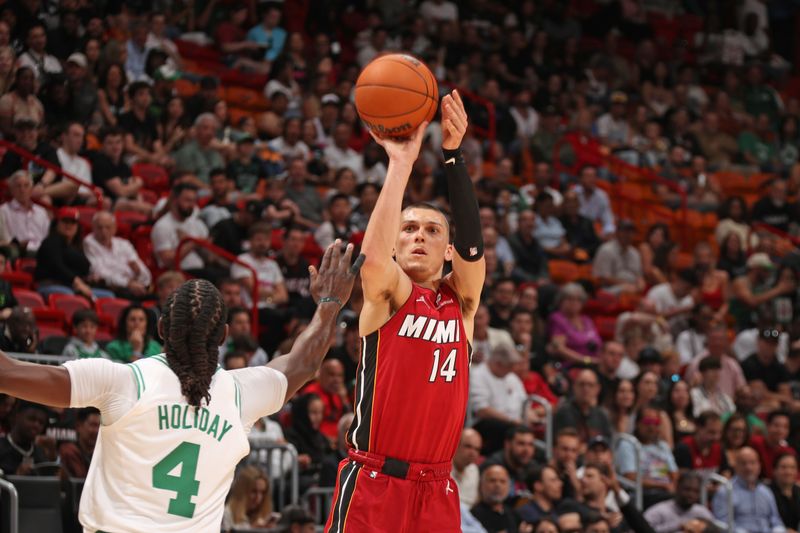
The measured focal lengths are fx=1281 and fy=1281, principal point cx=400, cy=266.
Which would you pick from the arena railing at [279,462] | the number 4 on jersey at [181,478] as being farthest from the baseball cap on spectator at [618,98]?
the number 4 on jersey at [181,478]

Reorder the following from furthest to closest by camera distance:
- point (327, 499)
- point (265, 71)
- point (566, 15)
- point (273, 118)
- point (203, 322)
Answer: point (566, 15) → point (265, 71) → point (273, 118) → point (327, 499) → point (203, 322)

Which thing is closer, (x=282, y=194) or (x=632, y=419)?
(x=632, y=419)

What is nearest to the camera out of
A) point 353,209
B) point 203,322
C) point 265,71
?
point 203,322

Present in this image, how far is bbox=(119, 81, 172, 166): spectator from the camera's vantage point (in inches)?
562

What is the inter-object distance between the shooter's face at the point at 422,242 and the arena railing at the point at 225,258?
6.75m

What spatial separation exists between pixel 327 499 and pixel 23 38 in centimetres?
669

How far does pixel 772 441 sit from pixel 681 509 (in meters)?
2.04

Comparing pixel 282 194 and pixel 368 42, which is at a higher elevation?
pixel 368 42

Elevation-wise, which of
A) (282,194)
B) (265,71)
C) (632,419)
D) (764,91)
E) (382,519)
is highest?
(764,91)

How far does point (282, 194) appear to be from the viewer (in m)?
14.5

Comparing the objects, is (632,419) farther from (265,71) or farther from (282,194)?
(265,71)

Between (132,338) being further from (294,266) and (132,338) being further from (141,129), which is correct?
(141,129)

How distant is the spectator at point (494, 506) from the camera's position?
34.6 feet

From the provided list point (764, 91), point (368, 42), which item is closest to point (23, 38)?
point (368, 42)
